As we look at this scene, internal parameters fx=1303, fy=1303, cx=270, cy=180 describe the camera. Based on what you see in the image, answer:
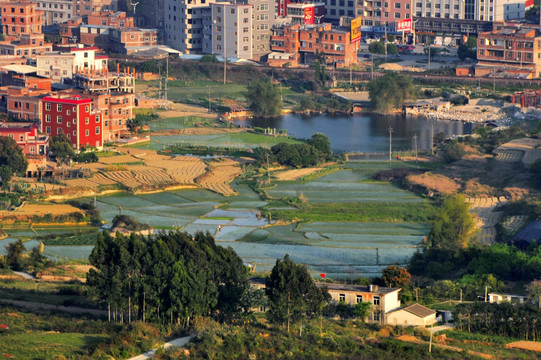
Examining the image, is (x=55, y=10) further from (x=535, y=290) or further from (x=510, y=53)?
(x=535, y=290)

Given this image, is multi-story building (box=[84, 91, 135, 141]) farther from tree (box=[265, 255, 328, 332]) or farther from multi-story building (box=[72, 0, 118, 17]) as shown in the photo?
multi-story building (box=[72, 0, 118, 17])

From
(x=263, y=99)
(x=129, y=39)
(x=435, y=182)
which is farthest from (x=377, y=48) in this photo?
(x=435, y=182)

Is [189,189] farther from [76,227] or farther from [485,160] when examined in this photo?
[485,160]

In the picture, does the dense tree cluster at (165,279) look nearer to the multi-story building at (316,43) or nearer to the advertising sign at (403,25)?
the multi-story building at (316,43)

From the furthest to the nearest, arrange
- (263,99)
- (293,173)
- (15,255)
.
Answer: (263,99) < (293,173) < (15,255)

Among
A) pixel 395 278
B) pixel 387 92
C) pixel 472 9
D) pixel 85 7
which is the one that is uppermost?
pixel 85 7

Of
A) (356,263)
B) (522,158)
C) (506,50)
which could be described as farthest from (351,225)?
(506,50)

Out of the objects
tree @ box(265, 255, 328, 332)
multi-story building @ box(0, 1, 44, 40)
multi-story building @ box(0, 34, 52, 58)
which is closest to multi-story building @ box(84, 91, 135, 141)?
multi-story building @ box(0, 34, 52, 58)

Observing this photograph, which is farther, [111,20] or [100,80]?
[111,20]

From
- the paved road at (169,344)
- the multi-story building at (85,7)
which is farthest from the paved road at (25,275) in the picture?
Answer: the multi-story building at (85,7)
